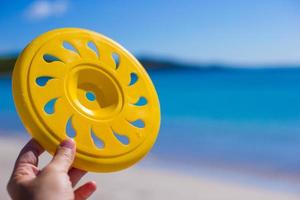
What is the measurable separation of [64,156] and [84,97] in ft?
1.11

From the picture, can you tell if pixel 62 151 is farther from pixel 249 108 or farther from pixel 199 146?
pixel 249 108

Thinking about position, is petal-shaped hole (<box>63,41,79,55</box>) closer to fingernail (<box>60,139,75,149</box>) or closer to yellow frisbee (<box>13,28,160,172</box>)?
yellow frisbee (<box>13,28,160,172</box>)

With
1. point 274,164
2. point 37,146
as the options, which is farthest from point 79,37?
point 274,164

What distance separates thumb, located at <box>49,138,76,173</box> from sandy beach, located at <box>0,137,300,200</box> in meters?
1.39

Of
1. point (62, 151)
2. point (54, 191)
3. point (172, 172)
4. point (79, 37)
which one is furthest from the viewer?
point (172, 172)

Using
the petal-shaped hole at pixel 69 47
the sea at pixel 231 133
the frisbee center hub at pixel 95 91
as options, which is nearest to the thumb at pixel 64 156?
the frisbee center hub at pixel 95 91

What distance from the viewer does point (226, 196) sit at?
2.54 meters

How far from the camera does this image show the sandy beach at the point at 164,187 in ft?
8.11

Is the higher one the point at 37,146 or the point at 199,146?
the point at 199,146

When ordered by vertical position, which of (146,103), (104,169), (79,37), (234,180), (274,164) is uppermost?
(274,164)

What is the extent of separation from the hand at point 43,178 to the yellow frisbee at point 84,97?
92mm

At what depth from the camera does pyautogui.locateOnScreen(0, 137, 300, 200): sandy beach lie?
247 cm

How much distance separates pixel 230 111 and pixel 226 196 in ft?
16.4

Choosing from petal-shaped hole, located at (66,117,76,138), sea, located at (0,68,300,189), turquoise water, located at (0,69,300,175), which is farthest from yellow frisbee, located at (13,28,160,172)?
turquoise water, located at (0,69,300,175)
